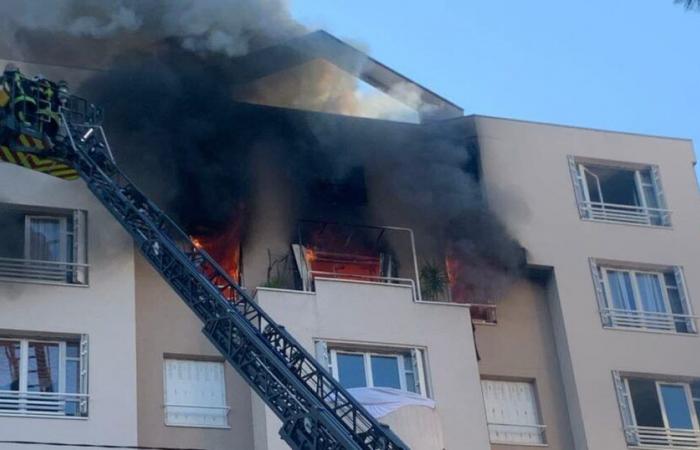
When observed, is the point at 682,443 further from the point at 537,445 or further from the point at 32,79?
the point at 32,79

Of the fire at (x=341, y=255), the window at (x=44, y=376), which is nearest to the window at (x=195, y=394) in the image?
A: the window at (x=44, y=376)

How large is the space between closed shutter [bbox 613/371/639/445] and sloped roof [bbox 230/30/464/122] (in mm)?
7291

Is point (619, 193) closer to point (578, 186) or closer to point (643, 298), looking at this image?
point (578, 186)

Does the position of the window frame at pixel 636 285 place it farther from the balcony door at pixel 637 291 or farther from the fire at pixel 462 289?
the fire at pixel 462 289

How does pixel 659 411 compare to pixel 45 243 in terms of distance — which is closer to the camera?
pixel 45 243

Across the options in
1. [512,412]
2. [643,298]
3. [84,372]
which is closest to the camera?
[84,372]

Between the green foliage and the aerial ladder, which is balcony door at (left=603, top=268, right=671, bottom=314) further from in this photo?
the aerial ladder

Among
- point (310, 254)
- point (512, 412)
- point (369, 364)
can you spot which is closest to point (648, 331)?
point (512, 412)

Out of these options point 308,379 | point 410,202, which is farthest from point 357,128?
point 308,379

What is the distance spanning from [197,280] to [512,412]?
24.3 feet

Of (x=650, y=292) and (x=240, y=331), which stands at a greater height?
(x=650, y=292)

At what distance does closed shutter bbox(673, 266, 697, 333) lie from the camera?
30.1 m

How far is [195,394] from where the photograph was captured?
1019 inches

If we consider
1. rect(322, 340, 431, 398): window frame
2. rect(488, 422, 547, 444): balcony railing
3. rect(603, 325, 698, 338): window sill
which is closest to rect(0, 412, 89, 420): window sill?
rect(322, 340, 431, 398): window frame
